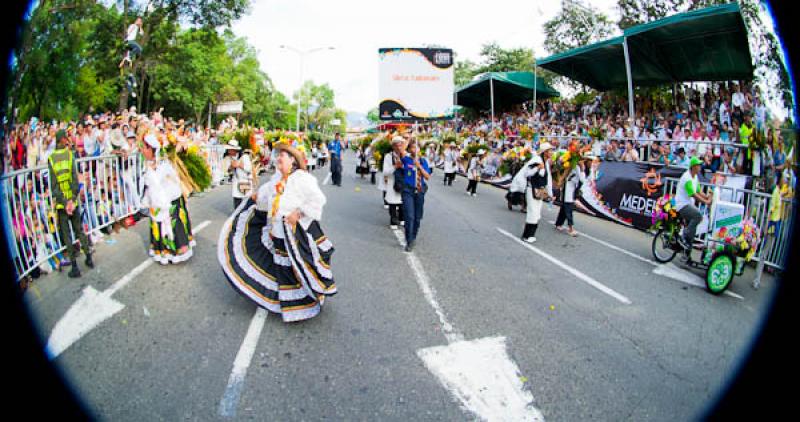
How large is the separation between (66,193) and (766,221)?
9762mm

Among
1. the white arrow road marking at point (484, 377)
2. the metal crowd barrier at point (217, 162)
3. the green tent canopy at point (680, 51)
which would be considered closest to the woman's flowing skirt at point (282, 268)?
the white arrow road marking at point (484, 377)

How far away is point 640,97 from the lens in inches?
717

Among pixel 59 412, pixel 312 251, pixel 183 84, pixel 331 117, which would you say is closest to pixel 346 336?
pixel 312 251

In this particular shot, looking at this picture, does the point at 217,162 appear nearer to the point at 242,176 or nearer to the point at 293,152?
the point at 242,176

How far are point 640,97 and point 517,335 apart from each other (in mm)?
17803

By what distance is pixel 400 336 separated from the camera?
12.6 feet

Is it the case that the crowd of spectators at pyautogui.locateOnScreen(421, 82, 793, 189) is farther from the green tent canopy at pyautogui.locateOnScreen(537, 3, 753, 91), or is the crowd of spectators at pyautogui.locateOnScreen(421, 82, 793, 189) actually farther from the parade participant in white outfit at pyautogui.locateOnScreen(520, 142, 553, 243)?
the parade participant in white outfit at pyautogui.locateOnScreen(520, 142, 553, 243)

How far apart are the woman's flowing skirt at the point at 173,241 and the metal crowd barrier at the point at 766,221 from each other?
766cm

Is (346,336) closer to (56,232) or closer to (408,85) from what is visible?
(56,232)

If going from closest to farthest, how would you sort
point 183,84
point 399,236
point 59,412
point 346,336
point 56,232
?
point 59,412, point 346,336, point 56,232, point 399,236, point 183,84

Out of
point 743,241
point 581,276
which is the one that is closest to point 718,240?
point 743,241

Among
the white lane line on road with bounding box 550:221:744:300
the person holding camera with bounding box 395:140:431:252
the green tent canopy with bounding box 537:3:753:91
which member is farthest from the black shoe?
the green tent canopy with bounding box 537:3:753:91

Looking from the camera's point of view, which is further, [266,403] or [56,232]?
[56,232]

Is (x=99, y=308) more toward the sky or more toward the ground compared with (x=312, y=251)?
more toward the ground
